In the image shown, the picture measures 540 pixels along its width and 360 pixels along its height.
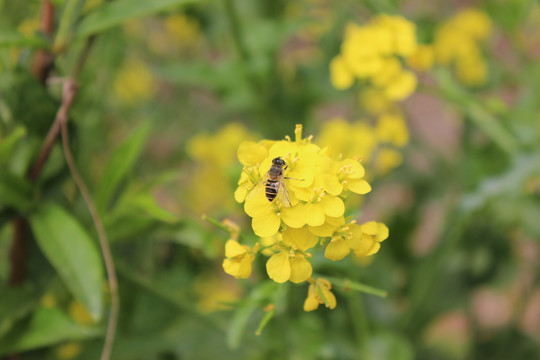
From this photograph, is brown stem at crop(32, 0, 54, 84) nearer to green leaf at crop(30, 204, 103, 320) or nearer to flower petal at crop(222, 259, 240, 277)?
green leaf at crop(30, 204, 103, 320)

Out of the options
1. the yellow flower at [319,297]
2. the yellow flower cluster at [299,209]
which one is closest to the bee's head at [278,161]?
the yellow flower cluster at [299,209]

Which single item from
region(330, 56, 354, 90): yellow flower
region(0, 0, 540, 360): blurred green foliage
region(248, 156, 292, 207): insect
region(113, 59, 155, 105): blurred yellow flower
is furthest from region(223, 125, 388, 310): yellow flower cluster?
region(113, 59, 155, 105): blurred yellow flower

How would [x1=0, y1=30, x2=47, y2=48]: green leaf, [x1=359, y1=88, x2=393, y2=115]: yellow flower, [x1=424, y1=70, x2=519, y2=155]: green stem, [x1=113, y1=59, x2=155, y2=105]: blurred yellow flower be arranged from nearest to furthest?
[x1=0, y1=30, x2=47, y2=48]: green leaf < [x1=424, y1=70, x2=519, y2=155]: green stem < [x1=359, y1=88, x2=393, y2=115]: yellow flower < [x1=113, y1=59, x2=155, y2=105]: blurred yellow flower

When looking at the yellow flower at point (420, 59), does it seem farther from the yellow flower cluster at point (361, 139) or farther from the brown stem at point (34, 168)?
the brown stem at point (34, 168)

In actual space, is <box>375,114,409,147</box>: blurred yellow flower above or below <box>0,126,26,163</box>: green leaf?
below

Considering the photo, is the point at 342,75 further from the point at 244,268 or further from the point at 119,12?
the point at 244,268

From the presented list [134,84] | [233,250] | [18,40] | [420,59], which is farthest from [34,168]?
[134,84]

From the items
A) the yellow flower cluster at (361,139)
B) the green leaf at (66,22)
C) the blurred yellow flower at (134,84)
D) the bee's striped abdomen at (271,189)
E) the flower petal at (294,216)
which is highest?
the green leaf at (66,22)
